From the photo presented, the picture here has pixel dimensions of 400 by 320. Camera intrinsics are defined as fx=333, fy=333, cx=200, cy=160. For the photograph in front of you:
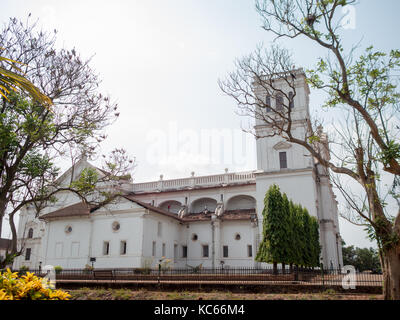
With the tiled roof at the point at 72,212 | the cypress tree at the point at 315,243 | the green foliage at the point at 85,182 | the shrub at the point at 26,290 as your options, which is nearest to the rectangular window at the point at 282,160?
the cypress tree at the point at 315,243

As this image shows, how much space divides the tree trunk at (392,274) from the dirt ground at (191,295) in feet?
13.1

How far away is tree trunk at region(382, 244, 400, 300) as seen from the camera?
10680 millimetres

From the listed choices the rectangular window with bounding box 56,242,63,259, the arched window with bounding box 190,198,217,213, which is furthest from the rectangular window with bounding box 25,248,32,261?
the arched window with bounding box 190,198,217,213

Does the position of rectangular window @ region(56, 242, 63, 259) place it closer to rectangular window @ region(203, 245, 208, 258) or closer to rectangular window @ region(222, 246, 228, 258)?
rectangular window @ region(203, 245, 208, 258)

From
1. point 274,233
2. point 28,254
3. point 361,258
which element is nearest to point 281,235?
point 274,233

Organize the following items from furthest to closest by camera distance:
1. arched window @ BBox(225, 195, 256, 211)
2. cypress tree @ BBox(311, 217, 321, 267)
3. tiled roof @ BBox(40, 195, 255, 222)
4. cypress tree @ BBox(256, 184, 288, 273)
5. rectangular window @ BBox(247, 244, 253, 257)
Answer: arched window @ BBox(225, 195, 256, 211), rectangular window @ BBox(247, 244, 253, 257), tiled roof @ BBox(40, 195, 255, 222), cypress tree @ BBox(311, 217, 321, 267), cypress tree @ BBox(256, 184, 288, 273)

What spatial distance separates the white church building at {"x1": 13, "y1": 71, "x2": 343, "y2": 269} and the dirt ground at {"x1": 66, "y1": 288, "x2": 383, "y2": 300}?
39.5 feet

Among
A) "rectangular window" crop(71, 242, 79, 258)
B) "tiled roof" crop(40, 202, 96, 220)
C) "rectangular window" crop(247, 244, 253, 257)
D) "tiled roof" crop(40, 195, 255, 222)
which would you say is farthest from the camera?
"rectangular window" crop(247, 244, 253, 257)

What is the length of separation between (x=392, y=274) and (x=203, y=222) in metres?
28.1

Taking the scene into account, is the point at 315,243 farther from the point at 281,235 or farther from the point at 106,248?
the point at 106,248

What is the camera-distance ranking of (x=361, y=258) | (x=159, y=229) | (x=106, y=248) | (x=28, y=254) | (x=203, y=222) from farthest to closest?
(x=361, y=258), (x=28, y=254), (x=203, y=222), (x=159, y=229), (x=106, y=248)

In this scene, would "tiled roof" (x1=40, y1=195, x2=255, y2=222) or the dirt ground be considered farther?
"tiled roof" (x1=40, y1=195, x2=255, y2=222)

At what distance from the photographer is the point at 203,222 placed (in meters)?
38.1

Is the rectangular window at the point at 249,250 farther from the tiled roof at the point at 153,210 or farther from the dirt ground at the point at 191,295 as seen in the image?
the dirt ground at the point at 191,295
